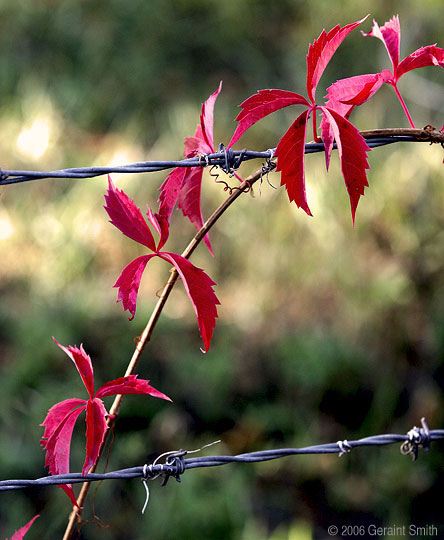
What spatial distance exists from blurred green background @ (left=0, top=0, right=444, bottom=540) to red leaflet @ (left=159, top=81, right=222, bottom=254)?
101cm

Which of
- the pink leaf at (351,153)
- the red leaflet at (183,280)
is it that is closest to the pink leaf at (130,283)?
the red leaflet at (183,280)

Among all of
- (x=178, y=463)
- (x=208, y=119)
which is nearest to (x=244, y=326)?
(x=178, y=463)

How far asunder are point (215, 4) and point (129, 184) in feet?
7.07

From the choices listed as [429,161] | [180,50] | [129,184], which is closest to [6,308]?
[129,184]

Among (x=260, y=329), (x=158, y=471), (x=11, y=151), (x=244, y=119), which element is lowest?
(x=158, y=471)

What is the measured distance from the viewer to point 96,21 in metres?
4.64

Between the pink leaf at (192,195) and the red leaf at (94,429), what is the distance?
226 mm

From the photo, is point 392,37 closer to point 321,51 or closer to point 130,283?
point 321,51

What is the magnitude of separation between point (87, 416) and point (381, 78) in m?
0.51

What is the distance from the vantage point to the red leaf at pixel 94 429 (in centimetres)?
66

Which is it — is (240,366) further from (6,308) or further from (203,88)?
(203,88)

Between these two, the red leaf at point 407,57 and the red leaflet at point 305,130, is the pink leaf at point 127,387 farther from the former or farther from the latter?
the red leaf at point 407,57

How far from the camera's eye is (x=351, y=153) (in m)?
0.66

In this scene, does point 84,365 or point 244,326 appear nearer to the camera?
point 84,365
